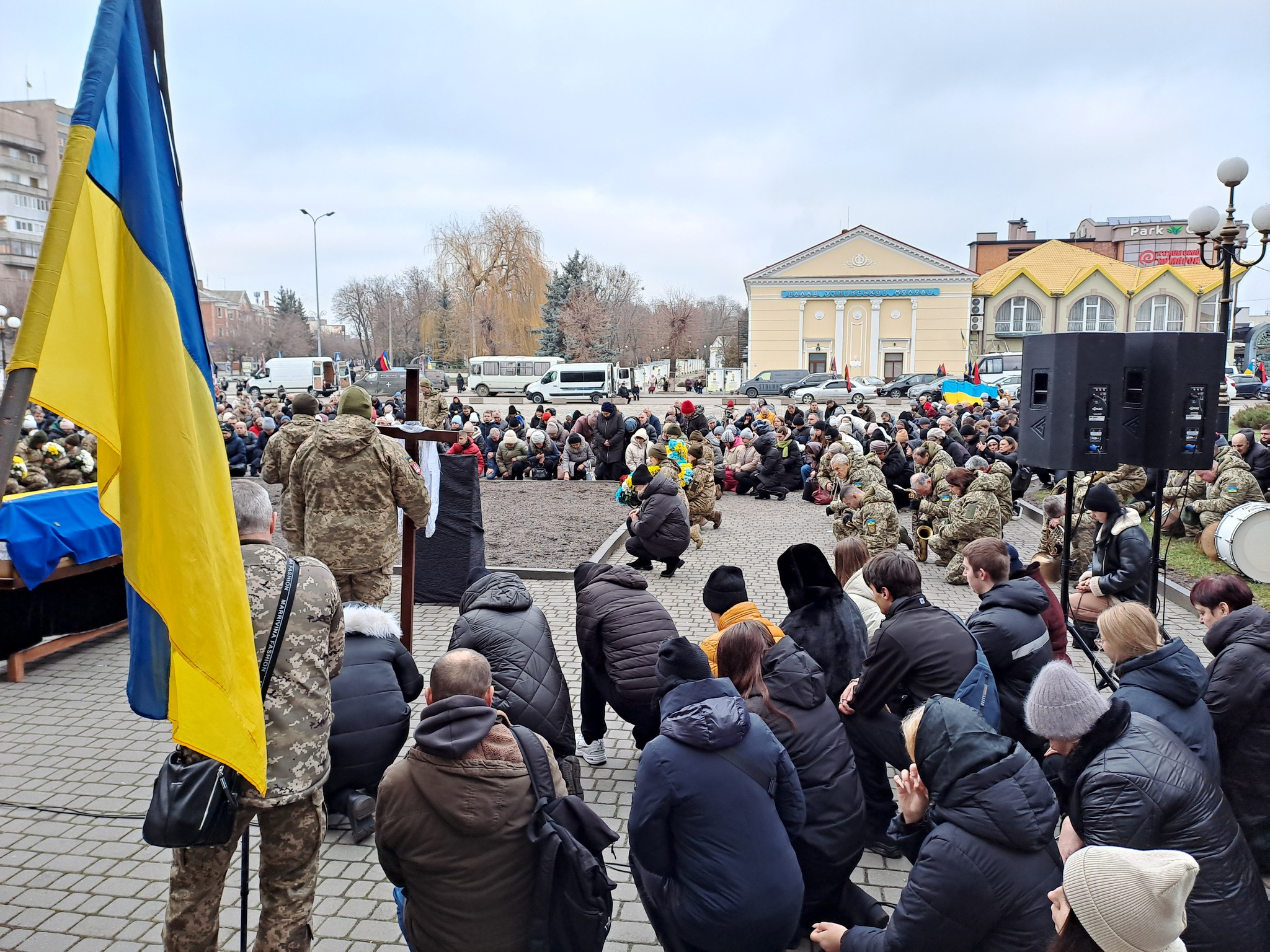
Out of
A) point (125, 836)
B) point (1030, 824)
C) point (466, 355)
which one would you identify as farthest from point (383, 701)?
point (466, 355)

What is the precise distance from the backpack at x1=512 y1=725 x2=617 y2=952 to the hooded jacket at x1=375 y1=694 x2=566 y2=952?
47 millimetres

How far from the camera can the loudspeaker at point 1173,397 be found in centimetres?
649

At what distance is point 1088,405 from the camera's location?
260 inches

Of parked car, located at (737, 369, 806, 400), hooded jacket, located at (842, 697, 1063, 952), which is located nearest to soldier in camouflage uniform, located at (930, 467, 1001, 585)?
hooded jacket, located at (842, 697, 1063, 952)

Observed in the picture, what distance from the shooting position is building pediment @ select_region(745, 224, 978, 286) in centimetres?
5647

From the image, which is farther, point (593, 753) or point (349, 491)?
point (349, 491)

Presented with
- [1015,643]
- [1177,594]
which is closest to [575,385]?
[1177,594]

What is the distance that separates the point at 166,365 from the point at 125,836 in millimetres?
3741

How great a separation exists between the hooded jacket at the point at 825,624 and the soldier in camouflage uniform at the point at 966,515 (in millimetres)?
5819

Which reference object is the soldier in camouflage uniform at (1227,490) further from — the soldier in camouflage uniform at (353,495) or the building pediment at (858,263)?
the building pediment at (858,263)

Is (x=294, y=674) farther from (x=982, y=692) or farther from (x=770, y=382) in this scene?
(x=770, y=382)

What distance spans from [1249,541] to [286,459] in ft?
32.8

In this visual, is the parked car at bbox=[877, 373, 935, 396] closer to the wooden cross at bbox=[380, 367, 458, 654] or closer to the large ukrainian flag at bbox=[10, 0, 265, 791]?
the wooden cross at bbox=[380, 367, 458, 654]

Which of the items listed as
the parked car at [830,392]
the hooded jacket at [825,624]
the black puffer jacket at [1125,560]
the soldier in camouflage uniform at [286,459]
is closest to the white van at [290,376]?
the parked car at [830,392]
